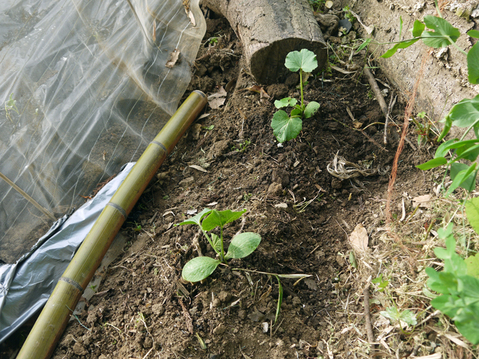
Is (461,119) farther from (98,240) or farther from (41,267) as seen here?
(41,267)

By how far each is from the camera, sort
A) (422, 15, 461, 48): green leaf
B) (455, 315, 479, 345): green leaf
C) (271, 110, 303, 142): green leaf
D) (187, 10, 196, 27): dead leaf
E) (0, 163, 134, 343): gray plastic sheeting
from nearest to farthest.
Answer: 1. (455, 315, 479, 345): green leaf
2. (422, 15, 461, 48): green leaf
3. (0, 163, 134, 343): gray plastic sheeting
4. (271, 110, 303, 142): green leaf
5. (187, 10, 196, 27): dead leaf

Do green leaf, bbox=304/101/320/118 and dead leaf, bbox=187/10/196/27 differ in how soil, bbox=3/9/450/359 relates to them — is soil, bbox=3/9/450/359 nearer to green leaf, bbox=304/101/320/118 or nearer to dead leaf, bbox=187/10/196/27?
green leaf, bbox=304/101/320/118

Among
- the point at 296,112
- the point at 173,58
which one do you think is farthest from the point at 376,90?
the point at 173,58

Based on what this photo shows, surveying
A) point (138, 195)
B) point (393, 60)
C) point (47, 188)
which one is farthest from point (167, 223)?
point (393, 60)

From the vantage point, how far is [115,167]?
8.18 feet

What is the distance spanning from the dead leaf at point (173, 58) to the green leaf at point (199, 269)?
166 cm

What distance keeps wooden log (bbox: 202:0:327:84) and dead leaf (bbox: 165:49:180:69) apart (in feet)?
1.71

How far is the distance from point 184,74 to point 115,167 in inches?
35.4

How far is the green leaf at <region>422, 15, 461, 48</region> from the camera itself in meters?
1.45

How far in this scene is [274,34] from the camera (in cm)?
225

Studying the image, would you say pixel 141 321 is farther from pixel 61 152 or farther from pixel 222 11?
pixel 222 11

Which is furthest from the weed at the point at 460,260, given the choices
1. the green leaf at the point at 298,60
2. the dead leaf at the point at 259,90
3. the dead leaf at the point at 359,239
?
the dead leaf at the point at 259,90

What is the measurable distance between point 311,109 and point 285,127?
8.9 inches

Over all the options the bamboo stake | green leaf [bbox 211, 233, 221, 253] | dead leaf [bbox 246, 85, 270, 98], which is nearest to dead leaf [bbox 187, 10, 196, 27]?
dead leaf [bbox 246, 85, 270, 98]
